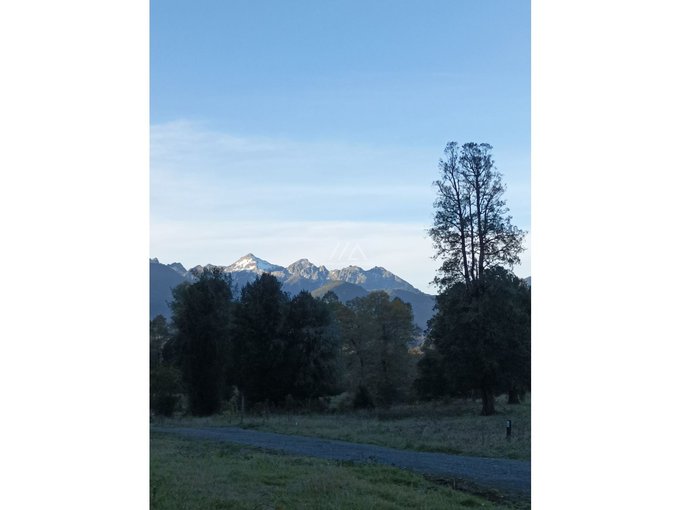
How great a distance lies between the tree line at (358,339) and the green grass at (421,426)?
48cm

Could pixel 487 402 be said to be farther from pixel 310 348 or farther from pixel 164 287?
pixel 164 287

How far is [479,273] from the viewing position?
1231 cm

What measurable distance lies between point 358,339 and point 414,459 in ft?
26.5

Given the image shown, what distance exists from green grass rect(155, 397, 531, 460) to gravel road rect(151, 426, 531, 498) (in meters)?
0.43

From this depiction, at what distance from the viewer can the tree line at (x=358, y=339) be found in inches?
480

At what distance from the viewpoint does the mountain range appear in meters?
8.98

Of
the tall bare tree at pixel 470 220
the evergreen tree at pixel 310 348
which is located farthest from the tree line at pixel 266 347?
the tall bare tree at pixel 470 220

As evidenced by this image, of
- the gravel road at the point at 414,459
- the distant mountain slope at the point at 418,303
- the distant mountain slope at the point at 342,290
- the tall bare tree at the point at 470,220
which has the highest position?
the tall bare tree at the point at 470,220

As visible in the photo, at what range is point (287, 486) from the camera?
5.00 m

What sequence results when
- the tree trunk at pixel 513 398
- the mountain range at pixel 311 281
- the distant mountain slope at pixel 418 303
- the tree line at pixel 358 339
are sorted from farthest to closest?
the tree trunk at pixel 513 398
the distant mountain slope at pixel 418 303
the tree line at pixel 358 339
the mountain range at pixel 311 281

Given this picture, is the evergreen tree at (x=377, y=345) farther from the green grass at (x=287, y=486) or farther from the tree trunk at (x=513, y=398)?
the green grass at (x=287, y=486)
